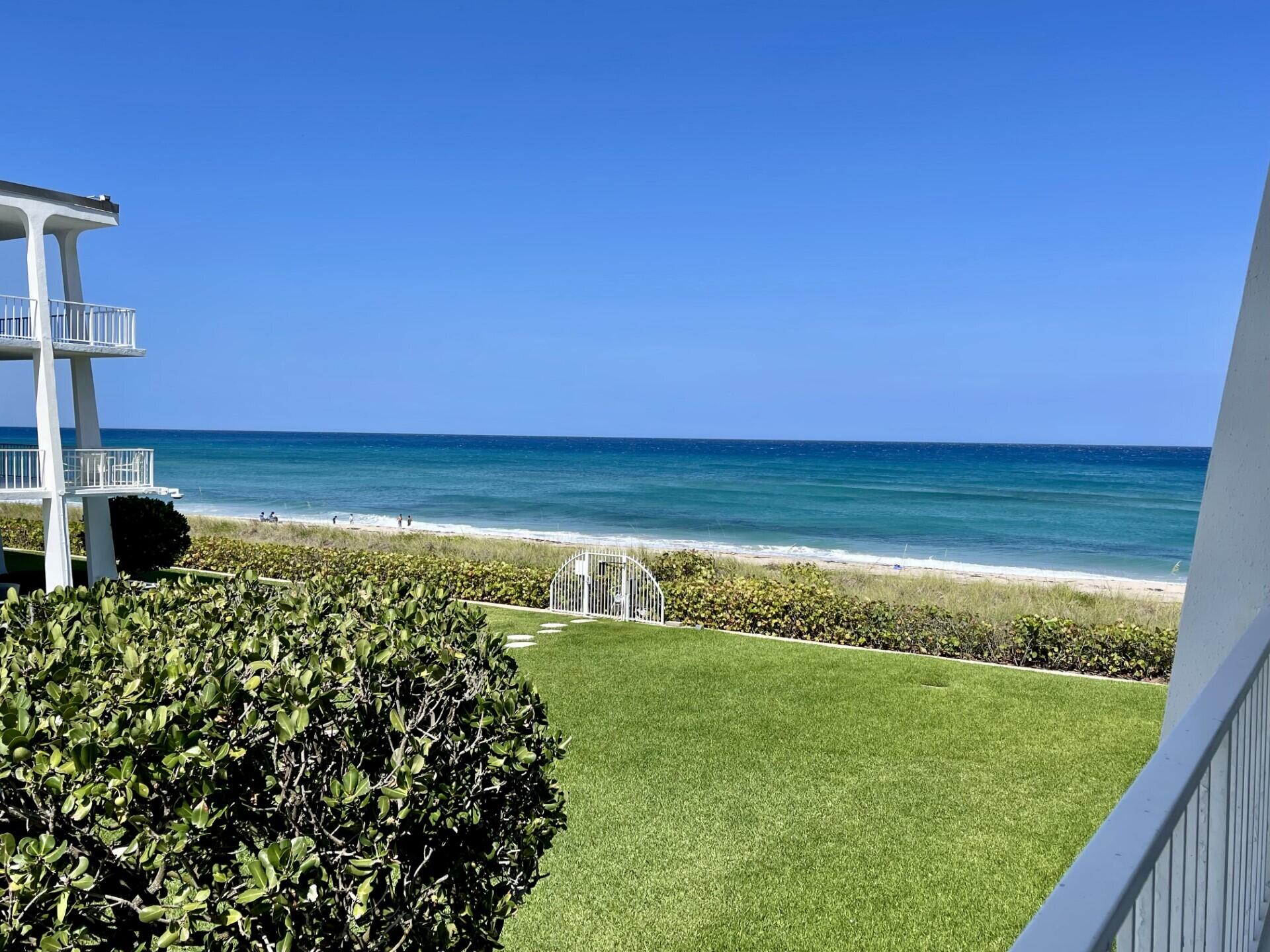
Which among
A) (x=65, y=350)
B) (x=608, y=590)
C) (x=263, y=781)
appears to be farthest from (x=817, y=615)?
(x=65, y=350)

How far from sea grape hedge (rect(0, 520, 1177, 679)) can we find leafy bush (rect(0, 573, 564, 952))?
545cm

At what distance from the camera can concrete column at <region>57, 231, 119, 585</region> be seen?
1570 centimetres

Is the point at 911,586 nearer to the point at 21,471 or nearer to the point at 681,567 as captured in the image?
the point at 681,567

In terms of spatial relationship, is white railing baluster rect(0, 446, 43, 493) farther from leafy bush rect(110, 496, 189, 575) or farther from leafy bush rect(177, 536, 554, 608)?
leafy bush rect(177, 536, 554, 608)

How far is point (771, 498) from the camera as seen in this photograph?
51062mm

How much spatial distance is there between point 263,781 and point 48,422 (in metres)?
14.3

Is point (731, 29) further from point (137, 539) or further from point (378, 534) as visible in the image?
point (137, 539)

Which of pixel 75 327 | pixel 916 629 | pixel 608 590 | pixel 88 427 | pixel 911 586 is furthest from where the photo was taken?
pixel 911 586

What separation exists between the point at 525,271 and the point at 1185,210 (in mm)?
48058

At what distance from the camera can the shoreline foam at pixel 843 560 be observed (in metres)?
24.6

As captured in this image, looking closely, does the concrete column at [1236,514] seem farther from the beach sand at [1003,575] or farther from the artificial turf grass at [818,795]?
the beach sand at [1003,575]

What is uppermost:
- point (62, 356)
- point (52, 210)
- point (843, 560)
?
point (52, 210)

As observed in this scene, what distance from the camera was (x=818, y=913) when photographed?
490cm

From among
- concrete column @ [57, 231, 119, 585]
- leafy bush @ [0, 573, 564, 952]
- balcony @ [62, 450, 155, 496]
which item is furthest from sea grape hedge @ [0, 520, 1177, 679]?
leafy bush @ [0, 573, 564, 952]
